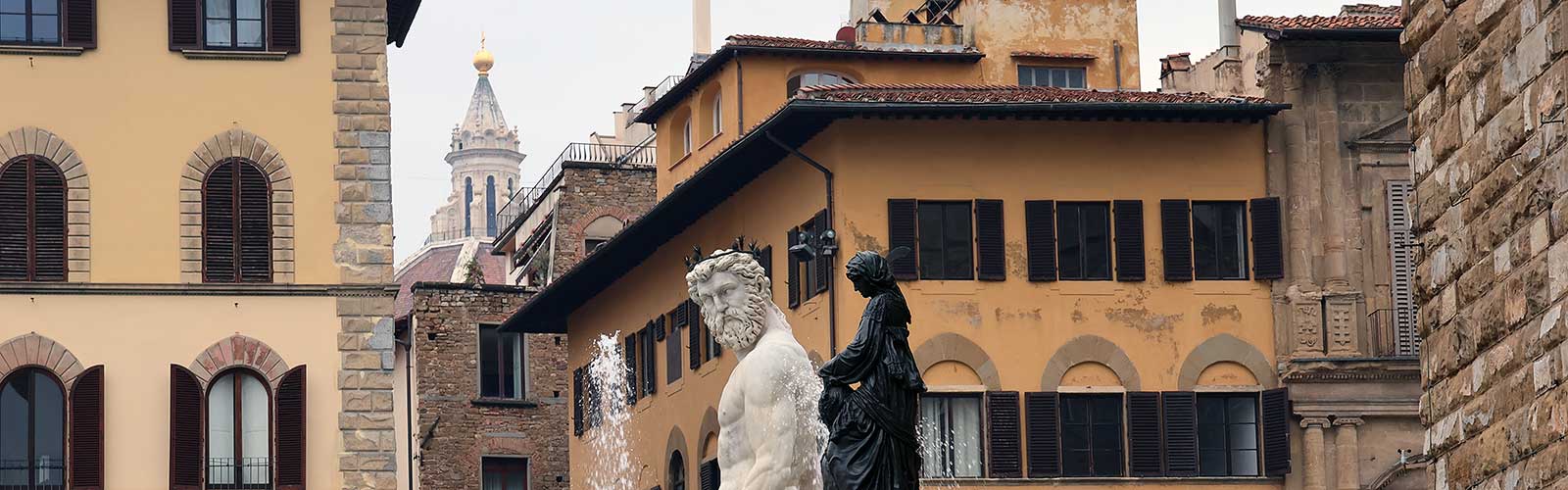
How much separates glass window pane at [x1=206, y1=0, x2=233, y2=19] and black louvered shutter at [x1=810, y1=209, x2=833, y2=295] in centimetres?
845

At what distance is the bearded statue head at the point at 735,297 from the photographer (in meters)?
17.0

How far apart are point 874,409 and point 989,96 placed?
29013 mm

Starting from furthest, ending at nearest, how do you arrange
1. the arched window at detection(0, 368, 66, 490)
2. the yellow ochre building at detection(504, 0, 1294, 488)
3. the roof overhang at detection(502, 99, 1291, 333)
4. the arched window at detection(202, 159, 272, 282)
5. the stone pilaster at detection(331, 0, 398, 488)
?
the yellow ochre building at detection(504, 0, 1294, 488) → the roof overhang at detection(502, 99, 1291, 333) → the arched window at detection(202, 159, 272, 282) → the stone pilaster at detection(331, 0, 398, 488) → the arched window at detection(0, 368, 66, 490)

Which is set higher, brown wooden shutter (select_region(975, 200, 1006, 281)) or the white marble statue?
brown wooden shutter (select_region(975, 200, 1006, 281))

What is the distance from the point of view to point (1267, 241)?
147 feet

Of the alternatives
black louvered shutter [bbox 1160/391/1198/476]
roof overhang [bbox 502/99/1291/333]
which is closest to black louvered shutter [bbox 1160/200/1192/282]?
roof overhang [bbox 502/99/1291/333]

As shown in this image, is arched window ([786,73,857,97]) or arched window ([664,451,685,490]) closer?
arched window ([664,451,685,490])

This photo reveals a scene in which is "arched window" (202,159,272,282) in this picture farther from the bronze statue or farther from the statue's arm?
the bronze statue

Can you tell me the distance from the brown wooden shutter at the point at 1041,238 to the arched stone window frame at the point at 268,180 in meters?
10.0

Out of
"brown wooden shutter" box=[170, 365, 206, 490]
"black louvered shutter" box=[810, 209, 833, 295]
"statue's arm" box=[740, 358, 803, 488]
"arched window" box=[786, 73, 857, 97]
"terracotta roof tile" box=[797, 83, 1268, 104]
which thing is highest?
"arched window" box=[786, 73, 857, 97]

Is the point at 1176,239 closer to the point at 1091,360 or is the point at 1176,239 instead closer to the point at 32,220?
the point at 1091,360

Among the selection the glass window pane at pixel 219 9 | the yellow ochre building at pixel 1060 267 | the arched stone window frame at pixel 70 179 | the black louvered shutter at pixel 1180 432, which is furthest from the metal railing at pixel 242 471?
the black louvered shutter at pixel 1180 432

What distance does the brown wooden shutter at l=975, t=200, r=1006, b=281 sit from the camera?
44.3m

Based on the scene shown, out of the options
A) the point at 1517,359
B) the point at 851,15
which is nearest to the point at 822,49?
the point at 851,15
